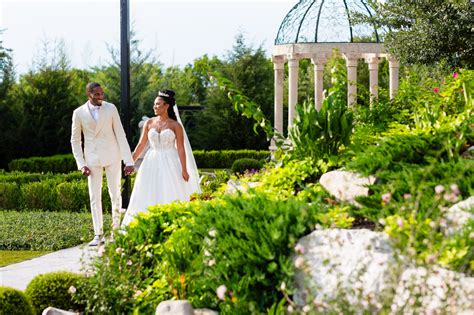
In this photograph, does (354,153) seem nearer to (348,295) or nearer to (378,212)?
(378,212)

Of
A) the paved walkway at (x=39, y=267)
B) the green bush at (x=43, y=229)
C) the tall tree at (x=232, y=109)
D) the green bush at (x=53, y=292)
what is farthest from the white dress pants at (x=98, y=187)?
the tall tree at (x=232, y=109)

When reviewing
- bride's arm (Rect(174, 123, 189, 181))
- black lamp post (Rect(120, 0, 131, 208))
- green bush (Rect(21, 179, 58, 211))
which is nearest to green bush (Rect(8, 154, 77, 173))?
green bush (Rect(21, 179, 58, 211))

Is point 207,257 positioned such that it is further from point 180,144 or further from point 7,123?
point 7,123

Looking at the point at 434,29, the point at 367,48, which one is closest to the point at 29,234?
the point at 434,29

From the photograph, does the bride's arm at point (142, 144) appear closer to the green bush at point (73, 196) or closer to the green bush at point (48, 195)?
the green bush at point (48, 195)

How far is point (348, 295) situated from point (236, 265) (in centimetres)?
72

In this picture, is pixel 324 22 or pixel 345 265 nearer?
pixel 345 265

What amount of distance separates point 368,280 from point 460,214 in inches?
29.1

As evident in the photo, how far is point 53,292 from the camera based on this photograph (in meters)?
6.05

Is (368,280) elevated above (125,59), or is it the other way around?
(125,59)

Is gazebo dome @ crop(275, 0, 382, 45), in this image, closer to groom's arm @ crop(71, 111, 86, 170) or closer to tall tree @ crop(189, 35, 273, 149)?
tall tree @ crop(189, 35, 273, 149)

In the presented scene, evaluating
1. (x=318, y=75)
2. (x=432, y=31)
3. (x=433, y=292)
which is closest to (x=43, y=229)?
(x=433, y=292)

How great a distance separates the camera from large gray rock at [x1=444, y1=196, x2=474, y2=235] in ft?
15.4

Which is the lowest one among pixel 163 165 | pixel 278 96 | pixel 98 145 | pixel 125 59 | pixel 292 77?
pixel 163 165
